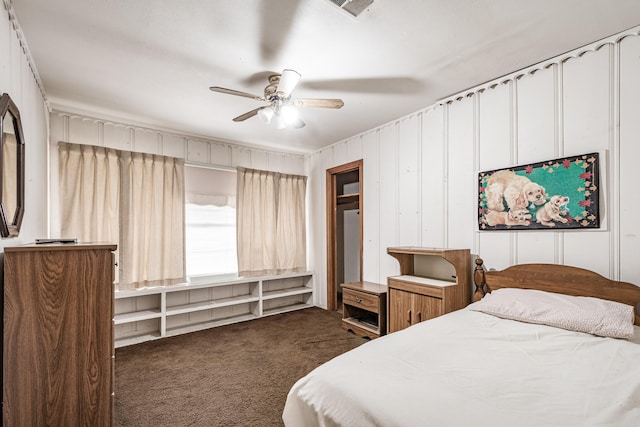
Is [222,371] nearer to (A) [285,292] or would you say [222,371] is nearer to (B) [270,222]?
(A) [285,292]

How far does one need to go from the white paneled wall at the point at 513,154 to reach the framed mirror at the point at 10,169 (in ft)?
10.6

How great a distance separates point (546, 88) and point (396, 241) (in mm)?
1979

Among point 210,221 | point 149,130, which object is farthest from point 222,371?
point 149,130

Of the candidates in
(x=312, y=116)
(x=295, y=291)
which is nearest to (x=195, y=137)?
(x=312, y=116)

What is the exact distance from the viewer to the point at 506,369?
137 cm

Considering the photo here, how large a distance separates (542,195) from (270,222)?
331 cm

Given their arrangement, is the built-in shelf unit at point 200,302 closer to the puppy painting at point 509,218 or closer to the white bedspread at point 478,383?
the white bedspread at point 478,383

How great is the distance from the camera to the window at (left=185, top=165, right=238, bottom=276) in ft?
13.0

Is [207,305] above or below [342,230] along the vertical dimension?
below

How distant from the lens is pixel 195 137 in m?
4.02

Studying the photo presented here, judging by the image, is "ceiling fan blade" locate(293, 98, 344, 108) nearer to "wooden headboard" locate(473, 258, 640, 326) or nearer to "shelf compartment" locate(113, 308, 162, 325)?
"wooden headboard" locate(473, 258, 640, 326)

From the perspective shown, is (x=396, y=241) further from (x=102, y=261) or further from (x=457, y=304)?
(x=102, y=261)

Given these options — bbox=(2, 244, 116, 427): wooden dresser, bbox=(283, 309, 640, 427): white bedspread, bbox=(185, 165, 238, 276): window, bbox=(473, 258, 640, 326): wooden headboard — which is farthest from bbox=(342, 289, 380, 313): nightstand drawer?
bbox=(2, 244, 116, 427): wooden dresser

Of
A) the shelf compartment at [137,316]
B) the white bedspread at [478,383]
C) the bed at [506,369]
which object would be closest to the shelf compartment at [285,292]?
the shelf compartment at [137,316]
